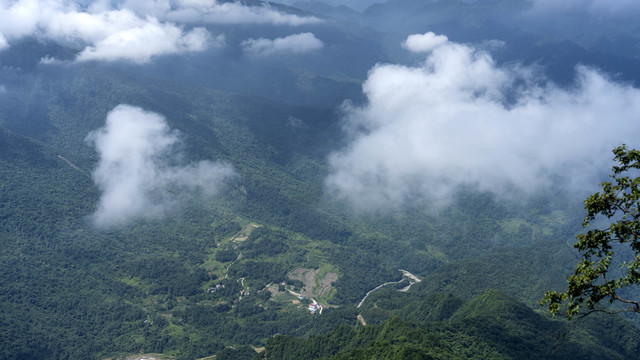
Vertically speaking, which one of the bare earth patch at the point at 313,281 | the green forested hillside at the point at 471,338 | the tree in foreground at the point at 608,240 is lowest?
the tree in foreground at the point at 608,240

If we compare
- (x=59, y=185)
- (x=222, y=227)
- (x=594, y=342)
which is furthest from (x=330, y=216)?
(x=594, y=342)

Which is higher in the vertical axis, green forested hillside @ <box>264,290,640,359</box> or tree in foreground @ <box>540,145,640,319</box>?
green forested hillside @ <box>264,290,640,359</box>

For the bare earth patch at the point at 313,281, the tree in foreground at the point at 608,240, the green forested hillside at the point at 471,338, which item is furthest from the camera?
the bare earth patch at the point at 313,281

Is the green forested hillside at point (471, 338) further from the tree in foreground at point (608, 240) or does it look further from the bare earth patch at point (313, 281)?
the tree in foreground at point (608, 240)

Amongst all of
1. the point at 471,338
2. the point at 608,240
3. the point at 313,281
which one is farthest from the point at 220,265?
the point at 608,240

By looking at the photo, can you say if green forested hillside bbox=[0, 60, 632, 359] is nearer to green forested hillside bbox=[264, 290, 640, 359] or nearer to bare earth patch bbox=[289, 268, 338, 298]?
green forested hillside bbox=[264, 290, 640, 359]

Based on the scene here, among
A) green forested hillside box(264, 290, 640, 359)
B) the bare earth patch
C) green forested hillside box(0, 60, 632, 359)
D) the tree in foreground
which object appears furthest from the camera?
the bare earth patch

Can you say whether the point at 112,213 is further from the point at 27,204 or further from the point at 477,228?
the point at 477,228

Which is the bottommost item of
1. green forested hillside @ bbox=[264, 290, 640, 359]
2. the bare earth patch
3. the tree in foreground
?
the tree in foreground

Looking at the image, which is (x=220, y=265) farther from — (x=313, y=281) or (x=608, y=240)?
(x=608, y=240)

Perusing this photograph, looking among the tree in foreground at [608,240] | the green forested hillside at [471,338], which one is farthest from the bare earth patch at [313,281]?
the tree in foreground at [608,240]

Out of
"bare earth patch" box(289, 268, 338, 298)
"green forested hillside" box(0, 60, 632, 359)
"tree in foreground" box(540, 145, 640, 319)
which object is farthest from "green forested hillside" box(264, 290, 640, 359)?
"tree in foreground" box(540, 145, 640, 319)
